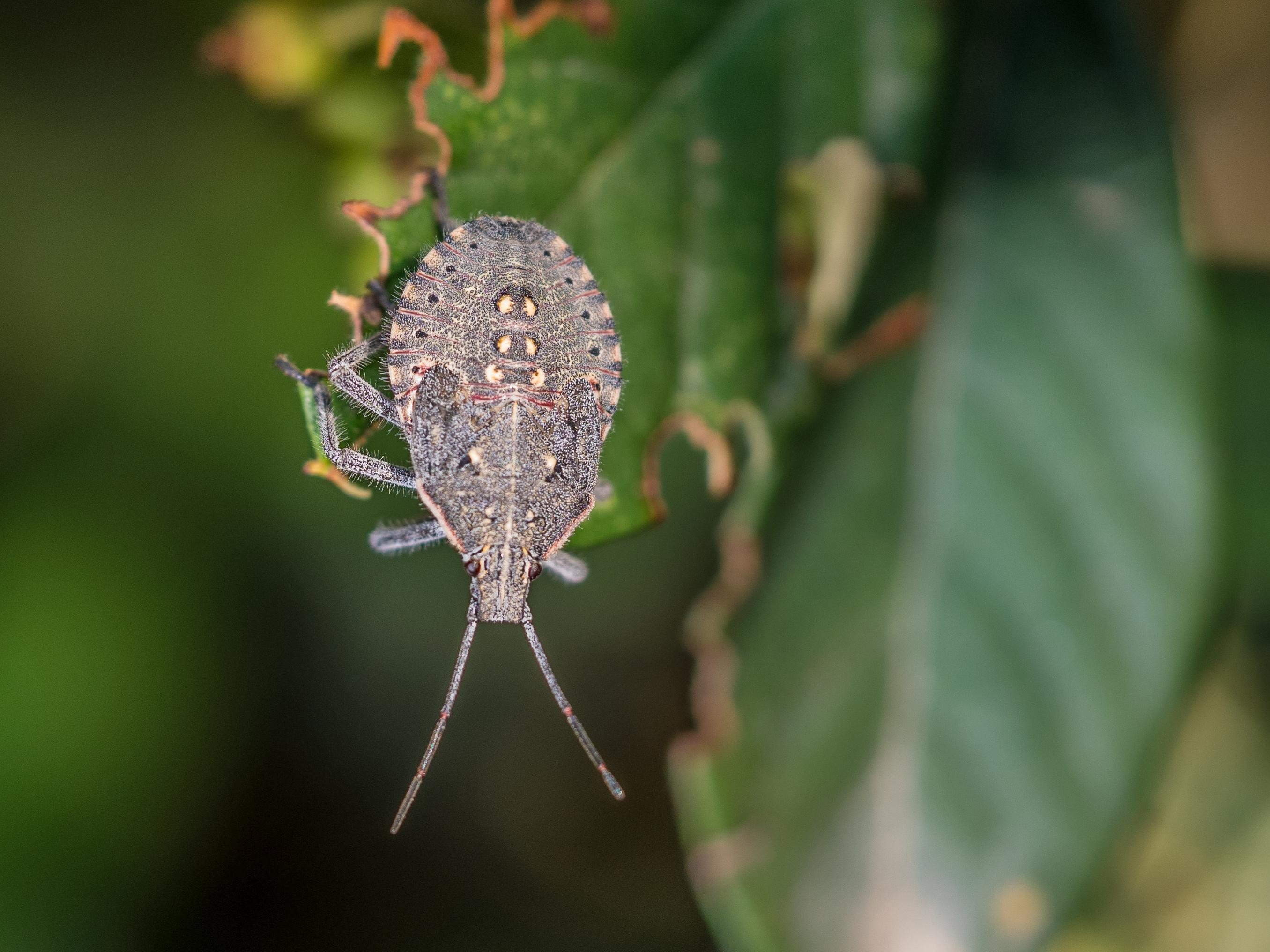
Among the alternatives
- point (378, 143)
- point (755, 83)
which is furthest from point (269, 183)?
point (755, 83)

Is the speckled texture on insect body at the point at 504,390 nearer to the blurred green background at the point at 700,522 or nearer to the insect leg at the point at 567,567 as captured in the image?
the blurred green background at the point at 700,522

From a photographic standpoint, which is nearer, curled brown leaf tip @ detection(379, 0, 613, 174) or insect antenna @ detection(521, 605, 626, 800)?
curled brown leaf tip @ detection(379, 0, 613, 174)

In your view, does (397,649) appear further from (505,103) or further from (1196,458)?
(1196,458)

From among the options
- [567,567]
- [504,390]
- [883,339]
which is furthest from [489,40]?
[567,567]

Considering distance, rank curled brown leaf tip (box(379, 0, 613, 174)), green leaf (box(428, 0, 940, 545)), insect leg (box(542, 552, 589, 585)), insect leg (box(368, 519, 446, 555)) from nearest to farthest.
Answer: curled brown leaf tip (box(379, 0, 613, 174)), green leaf (box(428, 0, 940, 545)), insect leg (box(368, 519, 446, 555)), insect leg (box(542, 552, 589, 585))

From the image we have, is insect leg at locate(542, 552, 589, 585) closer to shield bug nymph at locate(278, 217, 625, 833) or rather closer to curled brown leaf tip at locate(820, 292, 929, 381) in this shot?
shield bug nymph at locate(278, 217, 625, 833)

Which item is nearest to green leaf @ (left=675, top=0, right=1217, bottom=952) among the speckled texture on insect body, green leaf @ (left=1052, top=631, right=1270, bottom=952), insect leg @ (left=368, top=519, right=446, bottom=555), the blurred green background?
the blurred green background

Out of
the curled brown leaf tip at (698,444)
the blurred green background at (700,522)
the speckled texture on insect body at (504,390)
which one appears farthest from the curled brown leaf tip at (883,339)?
the speckled texture on insect body at (504,390)
